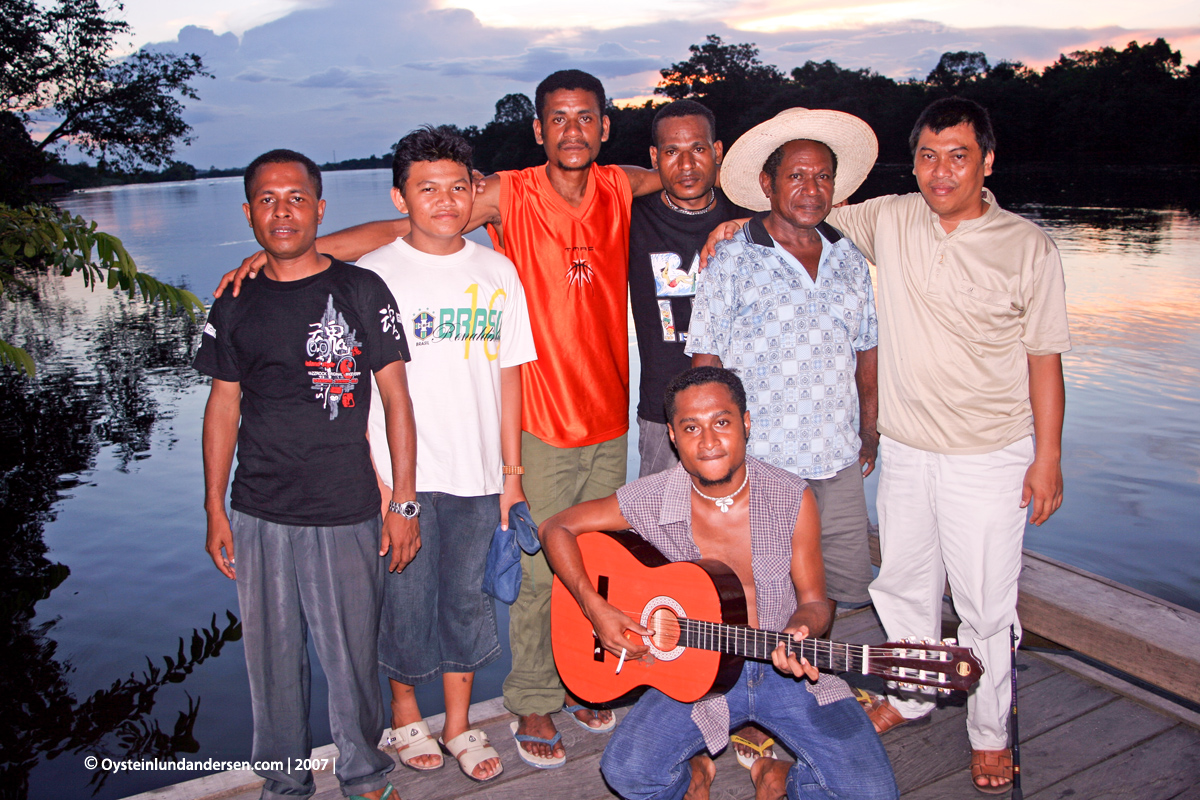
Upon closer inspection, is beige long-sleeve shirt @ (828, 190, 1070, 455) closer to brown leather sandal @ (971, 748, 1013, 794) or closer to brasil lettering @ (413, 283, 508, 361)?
brown leather sandal @ (971, 748, 1013, 794)

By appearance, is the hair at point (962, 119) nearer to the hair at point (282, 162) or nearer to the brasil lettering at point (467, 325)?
the brasil lettering at point (467, 325)

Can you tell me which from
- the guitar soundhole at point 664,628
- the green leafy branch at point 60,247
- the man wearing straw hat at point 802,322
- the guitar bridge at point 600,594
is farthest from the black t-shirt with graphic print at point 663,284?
the green leafy branch at point 60,247

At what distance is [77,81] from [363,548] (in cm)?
2658

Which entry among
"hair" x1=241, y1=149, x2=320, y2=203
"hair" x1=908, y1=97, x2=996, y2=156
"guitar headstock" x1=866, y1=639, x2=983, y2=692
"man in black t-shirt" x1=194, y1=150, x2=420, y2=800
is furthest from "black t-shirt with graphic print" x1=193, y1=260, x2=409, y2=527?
"hair" x1=908, y1=97, x2=996, y2=156

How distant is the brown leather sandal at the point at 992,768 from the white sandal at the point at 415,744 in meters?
1.99

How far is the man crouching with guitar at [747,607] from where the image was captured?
256 cm

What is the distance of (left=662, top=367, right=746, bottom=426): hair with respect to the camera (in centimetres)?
272

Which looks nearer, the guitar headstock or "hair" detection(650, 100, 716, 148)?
the guitar headstock

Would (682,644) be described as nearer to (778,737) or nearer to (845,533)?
(778,737)

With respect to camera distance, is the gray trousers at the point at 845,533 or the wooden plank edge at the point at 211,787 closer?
the wooden plank edge at the point at 211,787

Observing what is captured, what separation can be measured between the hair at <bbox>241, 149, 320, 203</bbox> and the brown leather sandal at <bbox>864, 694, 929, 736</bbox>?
2933mm

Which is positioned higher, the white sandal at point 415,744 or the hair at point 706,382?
the hair at point 706,382

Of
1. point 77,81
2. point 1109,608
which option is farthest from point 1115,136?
point 1109,608

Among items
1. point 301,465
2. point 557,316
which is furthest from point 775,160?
point 301,465
